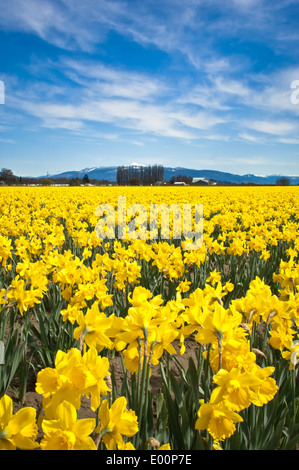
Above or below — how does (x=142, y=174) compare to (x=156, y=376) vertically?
above

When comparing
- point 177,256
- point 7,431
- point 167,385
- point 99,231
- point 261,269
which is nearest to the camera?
point 7,431

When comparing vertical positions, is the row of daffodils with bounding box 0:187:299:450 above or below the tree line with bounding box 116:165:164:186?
below

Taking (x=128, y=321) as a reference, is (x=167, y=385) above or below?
below

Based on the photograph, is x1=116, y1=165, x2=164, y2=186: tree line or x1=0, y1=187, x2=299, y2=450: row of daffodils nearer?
x1=0, y1=187, x2=299, y2=450: row of daffodils

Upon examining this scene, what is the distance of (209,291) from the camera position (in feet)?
6.49

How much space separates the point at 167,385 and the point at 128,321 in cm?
85

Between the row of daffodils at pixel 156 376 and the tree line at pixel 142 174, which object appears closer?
the row of daffodils at pixel 156 376

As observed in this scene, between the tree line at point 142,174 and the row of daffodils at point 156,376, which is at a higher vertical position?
the tree line at point 142,174

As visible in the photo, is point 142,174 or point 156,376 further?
point 142,174

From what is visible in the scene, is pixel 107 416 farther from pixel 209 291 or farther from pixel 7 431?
pixel 209 291

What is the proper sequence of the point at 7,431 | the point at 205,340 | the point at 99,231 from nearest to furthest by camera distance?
the point at 7,431, the point at 205,340, the point at 99,231
